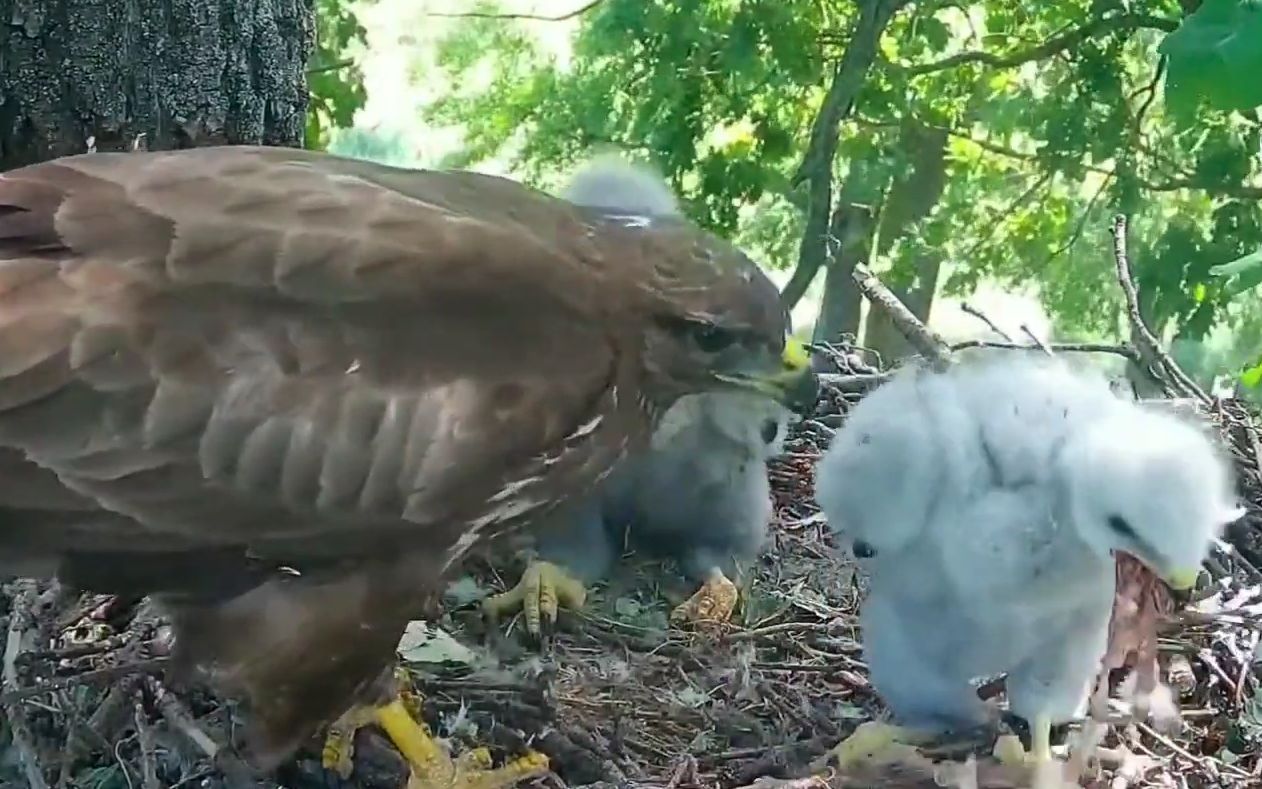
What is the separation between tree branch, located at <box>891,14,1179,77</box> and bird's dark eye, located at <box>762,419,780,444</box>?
1.79 m

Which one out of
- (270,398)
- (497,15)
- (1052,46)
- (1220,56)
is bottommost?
(270,398)

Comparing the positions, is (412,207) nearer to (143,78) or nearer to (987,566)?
(143,78)

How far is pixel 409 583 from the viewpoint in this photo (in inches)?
64.0

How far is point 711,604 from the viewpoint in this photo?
7.52 ft

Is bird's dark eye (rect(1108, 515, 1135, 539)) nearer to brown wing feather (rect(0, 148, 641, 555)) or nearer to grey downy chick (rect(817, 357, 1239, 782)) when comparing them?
grey downy chick (rect(817, 357, 1239, 782))

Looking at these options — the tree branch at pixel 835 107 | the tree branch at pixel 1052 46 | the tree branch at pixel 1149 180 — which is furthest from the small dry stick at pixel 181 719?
the tree branch at pixel 1052 46

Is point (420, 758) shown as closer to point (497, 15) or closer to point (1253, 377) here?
point (1253, 377)

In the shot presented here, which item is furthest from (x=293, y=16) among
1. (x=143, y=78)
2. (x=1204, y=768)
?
(x=1204, y=768)

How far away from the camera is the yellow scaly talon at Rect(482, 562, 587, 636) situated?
2242 mm

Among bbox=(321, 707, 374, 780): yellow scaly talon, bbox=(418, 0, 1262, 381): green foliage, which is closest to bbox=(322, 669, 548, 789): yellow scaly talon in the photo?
bbox=(321, 707, 374, 780): yellow scaly talon

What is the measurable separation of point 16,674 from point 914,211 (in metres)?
2.70

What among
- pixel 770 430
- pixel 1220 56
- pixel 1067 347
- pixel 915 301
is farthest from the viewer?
pixel 915 301

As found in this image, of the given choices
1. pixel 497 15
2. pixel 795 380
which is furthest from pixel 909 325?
pixel 497 15

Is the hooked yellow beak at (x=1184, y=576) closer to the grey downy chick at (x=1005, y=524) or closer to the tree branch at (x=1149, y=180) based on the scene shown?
the grey downy chick at (x=1005, y=524)
